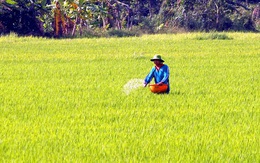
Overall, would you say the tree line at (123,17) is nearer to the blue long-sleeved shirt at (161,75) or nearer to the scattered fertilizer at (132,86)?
the scattered fertilizer at (132,86)

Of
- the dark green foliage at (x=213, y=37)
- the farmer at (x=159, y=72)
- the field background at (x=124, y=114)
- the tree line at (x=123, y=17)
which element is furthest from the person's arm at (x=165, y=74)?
the dark green foliage at (x=213, y=37)

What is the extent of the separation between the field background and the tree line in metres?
13.2

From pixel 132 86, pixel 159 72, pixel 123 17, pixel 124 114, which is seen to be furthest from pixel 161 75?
pixel 123 17

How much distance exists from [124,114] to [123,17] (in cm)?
2878

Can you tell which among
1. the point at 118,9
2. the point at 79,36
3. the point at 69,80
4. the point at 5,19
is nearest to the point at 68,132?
the point at 69,80

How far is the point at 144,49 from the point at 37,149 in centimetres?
1364

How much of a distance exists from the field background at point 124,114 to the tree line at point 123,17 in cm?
1320

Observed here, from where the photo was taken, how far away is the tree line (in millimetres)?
27859

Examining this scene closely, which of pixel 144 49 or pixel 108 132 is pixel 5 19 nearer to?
pixel 144 49

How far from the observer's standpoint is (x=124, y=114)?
6961 mm

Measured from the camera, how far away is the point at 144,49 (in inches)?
738

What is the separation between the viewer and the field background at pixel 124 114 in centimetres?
516

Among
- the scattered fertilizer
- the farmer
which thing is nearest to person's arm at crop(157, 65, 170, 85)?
the farmer

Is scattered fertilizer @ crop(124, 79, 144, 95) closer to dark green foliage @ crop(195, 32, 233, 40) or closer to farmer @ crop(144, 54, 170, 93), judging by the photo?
farmer @ crop(144, 54, 170, 93)
